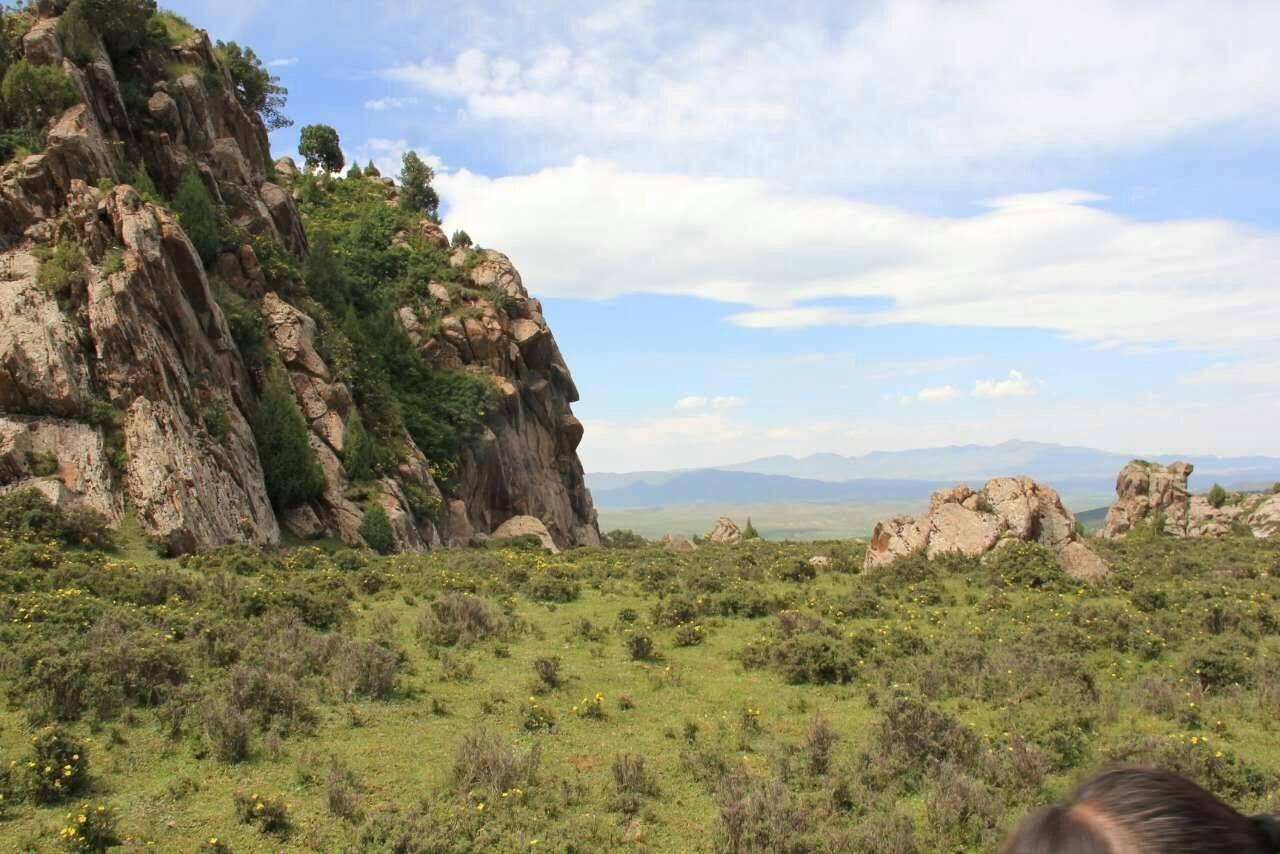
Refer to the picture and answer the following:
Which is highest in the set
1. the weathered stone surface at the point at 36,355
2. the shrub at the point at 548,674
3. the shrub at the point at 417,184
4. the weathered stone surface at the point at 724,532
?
the shrub at the point at 417,184

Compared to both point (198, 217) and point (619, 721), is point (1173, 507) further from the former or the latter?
point (198, 217)

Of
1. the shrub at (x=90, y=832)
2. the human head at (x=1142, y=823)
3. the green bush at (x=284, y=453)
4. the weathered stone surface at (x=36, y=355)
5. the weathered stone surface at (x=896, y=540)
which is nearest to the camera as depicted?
the human head at (x=1142, y=823)

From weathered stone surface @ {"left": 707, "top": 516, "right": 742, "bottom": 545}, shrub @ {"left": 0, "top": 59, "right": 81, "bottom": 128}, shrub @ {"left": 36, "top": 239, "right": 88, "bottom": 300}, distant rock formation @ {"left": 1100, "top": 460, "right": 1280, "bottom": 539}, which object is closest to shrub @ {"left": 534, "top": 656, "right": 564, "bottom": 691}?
shrub @ {"left": 36, "top": 239, "right": 88, "bottom": 300}

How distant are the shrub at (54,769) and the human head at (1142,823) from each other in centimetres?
1159

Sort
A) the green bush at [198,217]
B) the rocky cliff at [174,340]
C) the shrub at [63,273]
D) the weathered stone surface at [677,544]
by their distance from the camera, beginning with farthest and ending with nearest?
1. the weathered stone surface at [677,544]
2. the green bush at [198,217]
3. the shrub at [63,273]
4. the rocky cliff at [174,340]

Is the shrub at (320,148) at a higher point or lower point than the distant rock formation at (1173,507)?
higher

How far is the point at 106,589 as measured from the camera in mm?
18141

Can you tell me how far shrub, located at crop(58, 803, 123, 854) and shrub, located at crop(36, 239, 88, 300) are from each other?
2621 centimetres

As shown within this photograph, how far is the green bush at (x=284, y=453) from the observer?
35.8 m

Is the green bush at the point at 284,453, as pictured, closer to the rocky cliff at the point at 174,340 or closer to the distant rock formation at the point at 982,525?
the rocky cliff at the point at 174,340

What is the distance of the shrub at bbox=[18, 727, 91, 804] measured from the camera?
999cm

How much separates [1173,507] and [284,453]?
190 ft

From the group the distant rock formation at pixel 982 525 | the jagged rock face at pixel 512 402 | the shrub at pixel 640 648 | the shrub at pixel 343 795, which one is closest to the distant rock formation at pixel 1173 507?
the distant rock formation at pixel 982 525

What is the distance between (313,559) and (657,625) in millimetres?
12465
